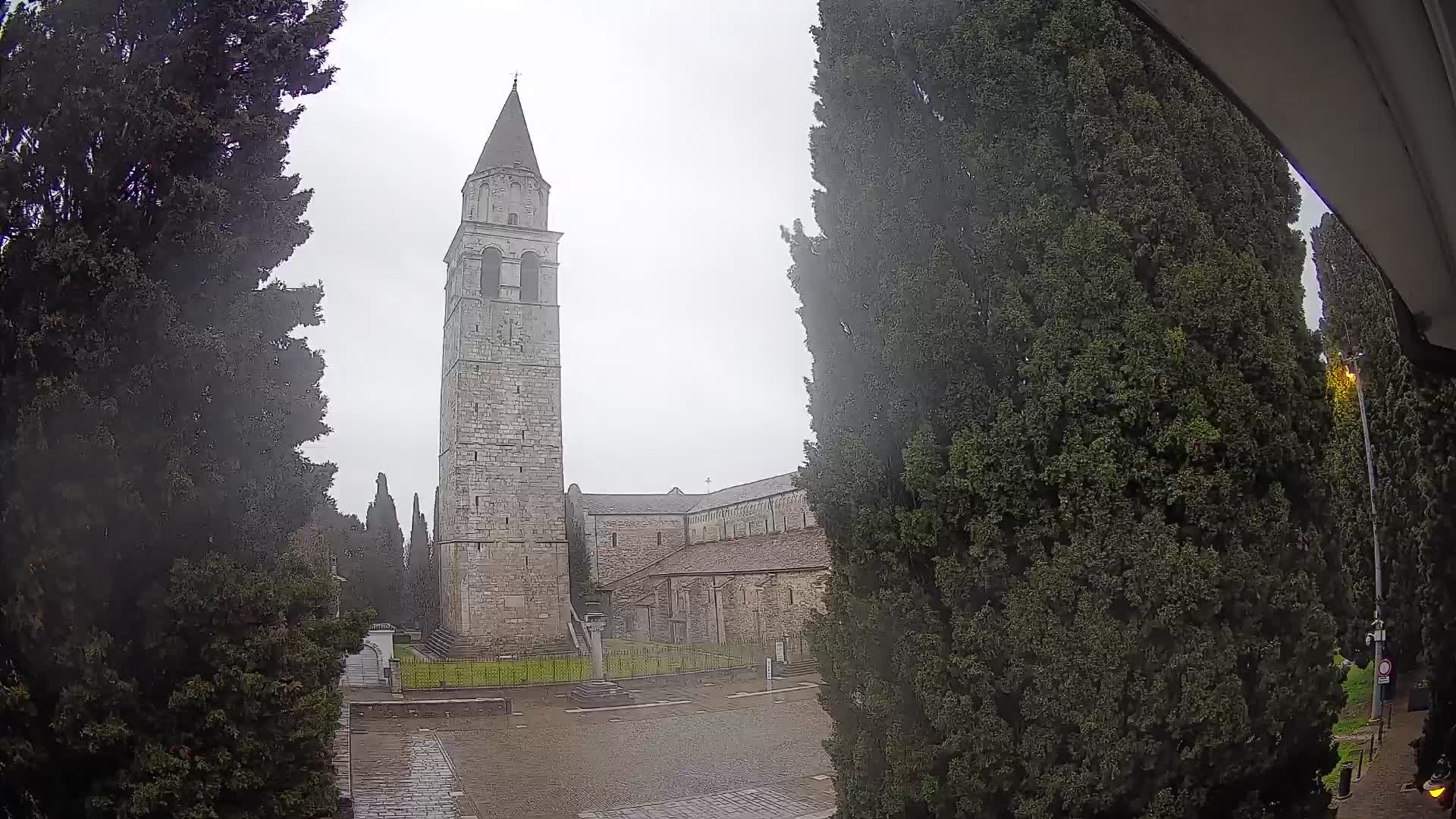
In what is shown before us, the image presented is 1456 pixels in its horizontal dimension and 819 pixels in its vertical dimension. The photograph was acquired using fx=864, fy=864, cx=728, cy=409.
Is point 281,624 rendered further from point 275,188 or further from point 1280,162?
point 1280,162

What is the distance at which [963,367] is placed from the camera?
5590 mm

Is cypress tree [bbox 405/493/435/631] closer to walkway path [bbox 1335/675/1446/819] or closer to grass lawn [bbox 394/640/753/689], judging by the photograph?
grass lawn [bbox 394/640/753/689]

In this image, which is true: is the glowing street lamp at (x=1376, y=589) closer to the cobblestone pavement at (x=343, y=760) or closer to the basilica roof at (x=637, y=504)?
the cobblestone pavement at (x=343, y=760)

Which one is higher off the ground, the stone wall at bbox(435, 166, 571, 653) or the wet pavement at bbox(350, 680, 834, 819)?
the stone wall at bbox(435, 166, 571, 653)

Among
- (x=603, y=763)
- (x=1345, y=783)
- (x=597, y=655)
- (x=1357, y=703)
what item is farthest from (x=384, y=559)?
(x=1345, y=783)

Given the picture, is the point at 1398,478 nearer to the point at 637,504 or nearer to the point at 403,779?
the point at 403,779

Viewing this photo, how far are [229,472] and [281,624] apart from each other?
112 cm

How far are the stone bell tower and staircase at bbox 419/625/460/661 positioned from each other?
113mm

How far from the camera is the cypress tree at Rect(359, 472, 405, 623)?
Answer: 146 ft

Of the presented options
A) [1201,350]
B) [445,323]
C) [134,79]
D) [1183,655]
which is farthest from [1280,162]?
[445,323]

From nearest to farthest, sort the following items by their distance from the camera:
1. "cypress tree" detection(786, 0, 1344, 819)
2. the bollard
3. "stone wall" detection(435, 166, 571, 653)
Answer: "cypress tree" detection(786, 0, 1344, 819) < the bollard < "stone wall" detection(435, 166, 571, 653)

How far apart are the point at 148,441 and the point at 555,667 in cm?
2257

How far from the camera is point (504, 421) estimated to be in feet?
107

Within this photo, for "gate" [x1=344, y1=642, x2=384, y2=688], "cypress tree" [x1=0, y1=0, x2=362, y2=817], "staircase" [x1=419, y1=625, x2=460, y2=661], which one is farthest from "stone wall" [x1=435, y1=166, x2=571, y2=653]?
"cypress tree" [x1=0, y1=0, x2=362, y2=817]
